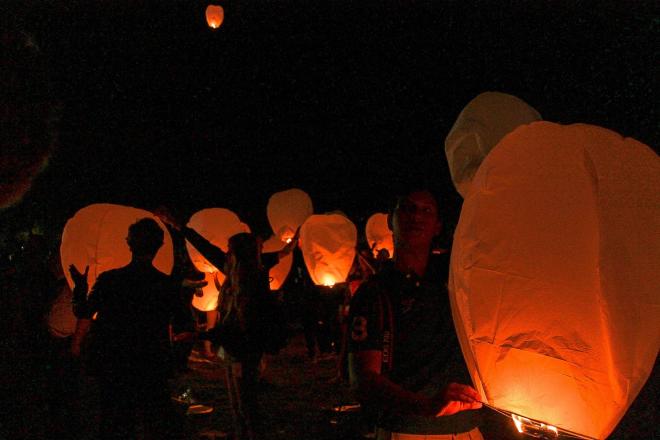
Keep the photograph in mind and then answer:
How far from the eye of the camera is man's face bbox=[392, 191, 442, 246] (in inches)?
94.6

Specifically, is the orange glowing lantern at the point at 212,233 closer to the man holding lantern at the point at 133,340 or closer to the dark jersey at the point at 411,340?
the man holding lantern at the point at 133,340

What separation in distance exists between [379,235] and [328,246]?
2.19 metres

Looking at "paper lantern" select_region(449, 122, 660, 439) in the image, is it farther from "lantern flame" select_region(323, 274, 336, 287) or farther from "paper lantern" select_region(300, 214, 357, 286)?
"lantern flame" select_region(323, 274, 336, 287)

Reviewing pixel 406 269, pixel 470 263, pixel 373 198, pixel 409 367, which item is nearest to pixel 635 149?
pixel 470 263

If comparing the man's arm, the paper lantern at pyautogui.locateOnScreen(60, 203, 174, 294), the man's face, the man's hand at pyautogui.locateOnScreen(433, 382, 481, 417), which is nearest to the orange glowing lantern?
the paper lantern at pyautogui.locateOnScreen(60, 203, 174, 294)

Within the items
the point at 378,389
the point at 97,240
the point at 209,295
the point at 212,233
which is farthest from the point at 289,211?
the point at 378,389

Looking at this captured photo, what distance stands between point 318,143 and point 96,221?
68.6 ft

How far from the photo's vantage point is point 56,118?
332 centimetres

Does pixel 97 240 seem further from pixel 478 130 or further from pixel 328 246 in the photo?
pixel 328 246

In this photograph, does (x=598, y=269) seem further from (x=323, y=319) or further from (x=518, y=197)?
(x=323, y=319)

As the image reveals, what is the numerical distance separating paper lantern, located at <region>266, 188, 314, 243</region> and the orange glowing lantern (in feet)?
8.12

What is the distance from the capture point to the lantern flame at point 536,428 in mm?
1659

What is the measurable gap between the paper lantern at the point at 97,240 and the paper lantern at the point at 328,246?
14.1ft

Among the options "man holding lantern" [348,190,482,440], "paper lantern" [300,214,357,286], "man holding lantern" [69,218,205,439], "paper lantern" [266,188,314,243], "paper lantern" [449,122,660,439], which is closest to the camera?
"paper lantern" [449,122,660,439]
